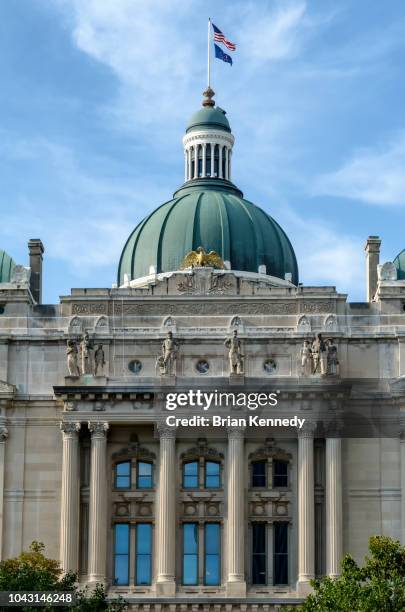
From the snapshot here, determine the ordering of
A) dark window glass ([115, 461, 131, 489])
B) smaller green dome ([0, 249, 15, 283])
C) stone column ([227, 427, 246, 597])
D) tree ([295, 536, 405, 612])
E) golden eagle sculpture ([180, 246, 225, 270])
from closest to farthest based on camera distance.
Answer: tree ([295, 536, 405, 612]) → stone column ([227, 427, 246, 597]) → dark window glass ([115, 461, 131, 489]) → smaller green dome ([0, 249, 15, 283]) → golden eagle sculpture ([180, 246, 225, 270])

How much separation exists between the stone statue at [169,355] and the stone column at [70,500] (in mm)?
5722

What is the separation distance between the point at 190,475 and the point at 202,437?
2192mm

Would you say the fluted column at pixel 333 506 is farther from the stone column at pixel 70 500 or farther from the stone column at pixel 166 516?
the stone column at pixel 70 500

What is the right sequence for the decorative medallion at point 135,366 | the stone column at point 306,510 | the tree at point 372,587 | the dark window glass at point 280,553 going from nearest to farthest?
the tree at point 372,587 → the stone column at point 306,510 → the dark window glass at point 280,553 → the decorative medallion at point 135,366

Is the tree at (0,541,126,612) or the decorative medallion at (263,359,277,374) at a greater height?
the decorative medallion at (263,359,277,374)

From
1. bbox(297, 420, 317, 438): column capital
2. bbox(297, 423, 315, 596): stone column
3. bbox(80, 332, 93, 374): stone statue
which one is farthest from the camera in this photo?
bbox(80, 332, 93, 374): stone statue

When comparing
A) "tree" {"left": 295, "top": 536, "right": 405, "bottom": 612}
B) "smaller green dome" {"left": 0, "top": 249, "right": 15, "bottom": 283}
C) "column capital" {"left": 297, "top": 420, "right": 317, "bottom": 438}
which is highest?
"smaller green dome" {"left": 0, "top": 249, "right": 15, "bottom": 283}

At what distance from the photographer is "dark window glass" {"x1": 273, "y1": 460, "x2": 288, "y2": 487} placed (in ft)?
378

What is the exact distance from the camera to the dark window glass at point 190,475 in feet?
378

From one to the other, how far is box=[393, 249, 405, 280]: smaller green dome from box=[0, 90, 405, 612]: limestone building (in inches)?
70.1

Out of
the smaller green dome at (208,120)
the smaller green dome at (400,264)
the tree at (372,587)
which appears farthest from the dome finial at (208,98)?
the tree at (372,587)

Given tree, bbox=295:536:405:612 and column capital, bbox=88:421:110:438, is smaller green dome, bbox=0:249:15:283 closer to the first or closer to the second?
column capital, bbox=88:421:110:438

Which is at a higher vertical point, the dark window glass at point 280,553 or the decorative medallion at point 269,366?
the decorative medallion at point 269,366

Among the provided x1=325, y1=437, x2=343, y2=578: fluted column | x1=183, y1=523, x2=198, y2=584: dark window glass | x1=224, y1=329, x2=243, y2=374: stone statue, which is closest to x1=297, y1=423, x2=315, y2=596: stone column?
x1=325, y1=437, x2=343, y2=578: fluted column
